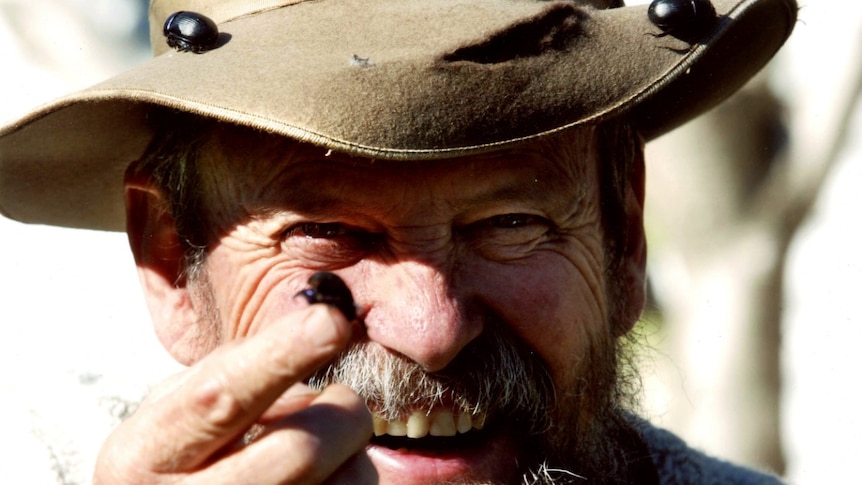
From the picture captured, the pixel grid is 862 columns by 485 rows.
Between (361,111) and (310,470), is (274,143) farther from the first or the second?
(310,470)

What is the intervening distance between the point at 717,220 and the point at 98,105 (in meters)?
4.67

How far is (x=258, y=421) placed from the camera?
1.70 m

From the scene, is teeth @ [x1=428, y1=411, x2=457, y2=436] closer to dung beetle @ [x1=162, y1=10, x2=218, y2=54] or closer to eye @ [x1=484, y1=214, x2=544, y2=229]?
eye @ [x1=484, y1=214, x2=544, y2=229]

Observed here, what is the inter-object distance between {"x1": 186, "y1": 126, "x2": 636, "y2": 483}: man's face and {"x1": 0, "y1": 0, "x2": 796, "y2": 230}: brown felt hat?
0.78ft

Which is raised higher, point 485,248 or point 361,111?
point 361,111

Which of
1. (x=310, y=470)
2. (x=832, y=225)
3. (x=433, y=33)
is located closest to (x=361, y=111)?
(x=433, y=33)

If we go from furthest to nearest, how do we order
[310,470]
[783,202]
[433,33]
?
[783,202] < [433,33] < [310,470]

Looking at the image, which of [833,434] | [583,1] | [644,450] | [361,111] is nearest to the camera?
[361,111]

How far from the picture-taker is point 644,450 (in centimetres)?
320

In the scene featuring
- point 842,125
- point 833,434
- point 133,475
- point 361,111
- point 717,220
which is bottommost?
point 833,434

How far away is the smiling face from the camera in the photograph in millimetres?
2354

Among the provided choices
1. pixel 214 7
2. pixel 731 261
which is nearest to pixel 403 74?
pixel 214 7

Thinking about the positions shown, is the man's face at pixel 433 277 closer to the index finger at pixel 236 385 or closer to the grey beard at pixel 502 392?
the grey beard at pixel 502 392

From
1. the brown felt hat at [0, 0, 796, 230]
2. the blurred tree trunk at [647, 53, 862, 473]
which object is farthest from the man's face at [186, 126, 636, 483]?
the blurred tree trunk at [647, 53, 862, 473]
